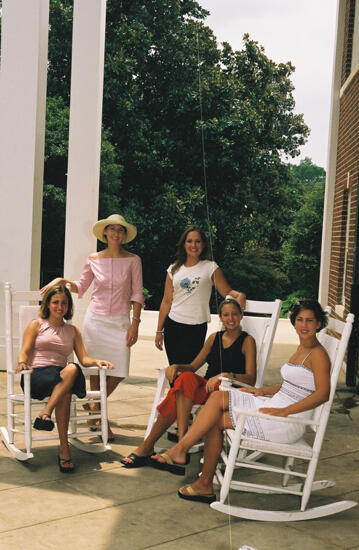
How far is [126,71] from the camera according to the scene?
62.7ft

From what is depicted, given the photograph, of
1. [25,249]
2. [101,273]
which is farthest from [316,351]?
[25,249]

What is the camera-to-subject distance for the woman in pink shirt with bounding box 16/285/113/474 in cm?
430

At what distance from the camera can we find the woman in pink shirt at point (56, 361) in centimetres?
430

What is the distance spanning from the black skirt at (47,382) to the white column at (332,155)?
21.8ft

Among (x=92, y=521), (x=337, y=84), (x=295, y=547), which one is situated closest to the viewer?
(x=295, y=547)

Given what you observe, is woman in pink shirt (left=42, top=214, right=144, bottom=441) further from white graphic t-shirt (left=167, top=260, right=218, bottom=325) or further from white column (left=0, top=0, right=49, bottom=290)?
white column (left=0, top=0, right=49, bottom=290)

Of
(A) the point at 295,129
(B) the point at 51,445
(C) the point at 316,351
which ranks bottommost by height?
(B) the point at 51,445

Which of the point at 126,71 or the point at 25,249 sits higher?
the point at 126,71

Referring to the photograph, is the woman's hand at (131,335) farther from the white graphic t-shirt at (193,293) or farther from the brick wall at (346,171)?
the brick wall at (346,171)

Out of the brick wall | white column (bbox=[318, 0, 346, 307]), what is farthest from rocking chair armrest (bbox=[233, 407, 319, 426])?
white column (bbox=[318, 0, 346, 307])

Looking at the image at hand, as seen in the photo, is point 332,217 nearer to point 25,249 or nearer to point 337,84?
point 337,84

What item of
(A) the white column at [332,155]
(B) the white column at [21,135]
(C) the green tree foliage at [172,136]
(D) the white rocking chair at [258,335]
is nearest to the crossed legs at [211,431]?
(D) the white rocking chair at [258,335]

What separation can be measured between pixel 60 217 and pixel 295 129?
356 inches

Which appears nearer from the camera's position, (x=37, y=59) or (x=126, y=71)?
(x=37, y=59)
